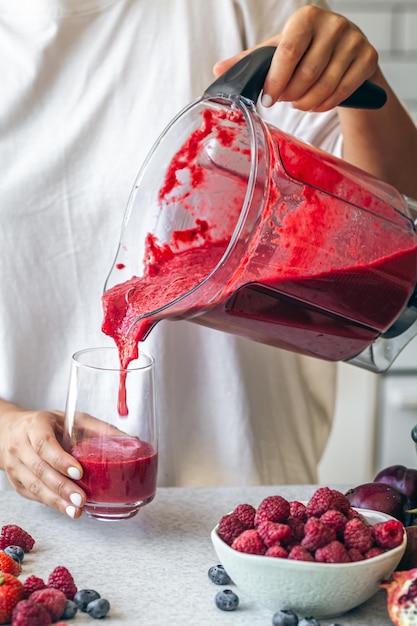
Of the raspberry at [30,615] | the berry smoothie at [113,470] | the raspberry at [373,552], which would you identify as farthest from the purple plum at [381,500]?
the raspberry at [30,615]

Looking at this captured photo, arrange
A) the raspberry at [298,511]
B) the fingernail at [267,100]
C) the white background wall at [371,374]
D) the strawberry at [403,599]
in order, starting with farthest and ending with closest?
the white background wall at [371,374]
the fingernail at [267,100]
the raspberry at [298,511]
the strawberry at [403,599]

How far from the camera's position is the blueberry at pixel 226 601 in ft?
3.01

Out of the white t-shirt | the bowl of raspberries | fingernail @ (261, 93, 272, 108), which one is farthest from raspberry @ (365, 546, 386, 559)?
the white t-shirt

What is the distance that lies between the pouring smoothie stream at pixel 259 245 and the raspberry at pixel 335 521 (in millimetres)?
232

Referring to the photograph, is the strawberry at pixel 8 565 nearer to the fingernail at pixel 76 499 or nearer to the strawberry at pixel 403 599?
the fingernail at pixel 76 499

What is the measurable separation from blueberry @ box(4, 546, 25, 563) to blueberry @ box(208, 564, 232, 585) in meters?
0.21

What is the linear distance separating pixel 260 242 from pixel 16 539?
1.39ft

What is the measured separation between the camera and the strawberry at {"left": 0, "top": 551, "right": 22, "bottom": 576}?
0.97 metres

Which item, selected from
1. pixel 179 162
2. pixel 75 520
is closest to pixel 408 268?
pixel 179 162

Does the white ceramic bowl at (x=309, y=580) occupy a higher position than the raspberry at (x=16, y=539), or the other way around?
the white ceramic bowl at (x=309, y=580)

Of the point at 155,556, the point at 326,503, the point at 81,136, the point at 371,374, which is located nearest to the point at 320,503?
the point at 326,503

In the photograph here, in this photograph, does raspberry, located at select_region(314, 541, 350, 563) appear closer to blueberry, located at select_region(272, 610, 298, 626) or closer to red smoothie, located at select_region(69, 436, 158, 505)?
blueberry, located at select_region(272, 610, 298, 626)

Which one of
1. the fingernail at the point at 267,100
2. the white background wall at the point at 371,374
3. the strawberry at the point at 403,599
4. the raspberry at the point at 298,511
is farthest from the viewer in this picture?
the white background wall at the point at 371,374

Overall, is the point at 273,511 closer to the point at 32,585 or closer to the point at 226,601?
the point at 226,601
